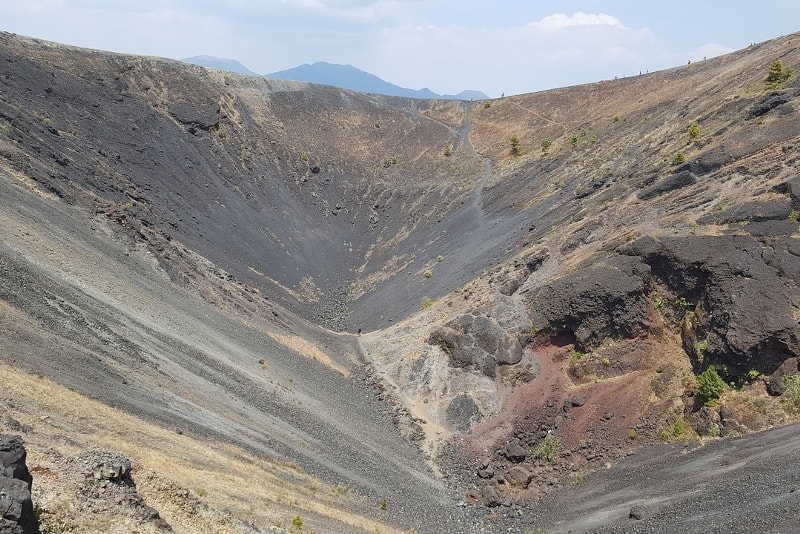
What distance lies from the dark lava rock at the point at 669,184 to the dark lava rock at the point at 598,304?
754 cm

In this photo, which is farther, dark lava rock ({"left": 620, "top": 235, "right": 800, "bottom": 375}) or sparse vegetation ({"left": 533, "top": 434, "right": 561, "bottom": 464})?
sparse vegetation ({"left": 533, "top": 434, "right": 561, "bottom": 464})

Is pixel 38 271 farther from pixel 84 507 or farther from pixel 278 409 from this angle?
pixel 84 507

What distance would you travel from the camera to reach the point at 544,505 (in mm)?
20641

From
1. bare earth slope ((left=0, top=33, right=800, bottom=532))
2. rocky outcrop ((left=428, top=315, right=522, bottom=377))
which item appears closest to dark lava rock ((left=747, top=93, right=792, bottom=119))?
bare earth slope ((left=0, top=33, right=800, bottom=532))

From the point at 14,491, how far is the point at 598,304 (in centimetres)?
2381

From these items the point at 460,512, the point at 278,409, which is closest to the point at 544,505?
the point at 460,512

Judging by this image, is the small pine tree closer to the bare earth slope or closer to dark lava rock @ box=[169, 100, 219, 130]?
the bare earth slope

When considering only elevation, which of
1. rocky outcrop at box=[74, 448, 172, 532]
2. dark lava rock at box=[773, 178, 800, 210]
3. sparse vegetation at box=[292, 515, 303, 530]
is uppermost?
dark lava rock at box=[773, 178, 800, 210]

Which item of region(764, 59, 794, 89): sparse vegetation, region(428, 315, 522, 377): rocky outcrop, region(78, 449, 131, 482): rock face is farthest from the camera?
region(764, 59, 794, 89): sparse vegetation

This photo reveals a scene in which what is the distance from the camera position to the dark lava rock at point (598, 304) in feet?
84.1

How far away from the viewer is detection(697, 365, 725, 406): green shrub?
20.3 m

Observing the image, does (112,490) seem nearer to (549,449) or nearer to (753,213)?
(549,449)

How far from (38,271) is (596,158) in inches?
1615

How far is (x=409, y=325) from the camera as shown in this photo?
35469 millimetres
